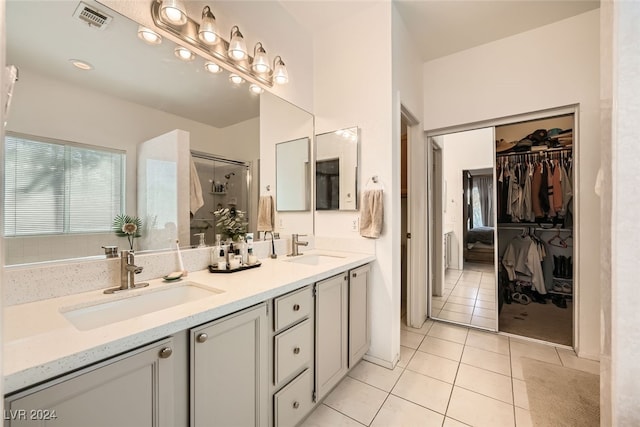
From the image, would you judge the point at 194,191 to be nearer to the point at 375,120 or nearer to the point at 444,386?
the point at 375,120

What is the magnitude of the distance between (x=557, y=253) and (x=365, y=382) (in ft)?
10.3

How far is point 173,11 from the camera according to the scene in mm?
1416

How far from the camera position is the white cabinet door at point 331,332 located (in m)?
1.58

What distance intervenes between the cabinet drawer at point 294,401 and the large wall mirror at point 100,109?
1.00 meters

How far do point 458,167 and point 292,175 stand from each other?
2844mm

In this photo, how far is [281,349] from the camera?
4.32 feet

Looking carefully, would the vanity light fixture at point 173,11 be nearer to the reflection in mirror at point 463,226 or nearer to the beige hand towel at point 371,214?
the beige hand towel at point 371,214

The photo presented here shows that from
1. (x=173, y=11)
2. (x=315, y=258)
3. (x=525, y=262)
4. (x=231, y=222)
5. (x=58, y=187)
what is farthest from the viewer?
(x=525, y=262)

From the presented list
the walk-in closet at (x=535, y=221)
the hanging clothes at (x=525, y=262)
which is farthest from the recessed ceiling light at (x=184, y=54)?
the hanging clothes at (x=525, y=262)

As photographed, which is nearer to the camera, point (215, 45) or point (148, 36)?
point (148, 36)

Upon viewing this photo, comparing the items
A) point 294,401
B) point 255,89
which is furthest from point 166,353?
point 255,89

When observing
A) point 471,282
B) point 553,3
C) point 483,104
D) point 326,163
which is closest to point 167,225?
point 326,163

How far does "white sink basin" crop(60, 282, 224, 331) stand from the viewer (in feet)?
3.39
